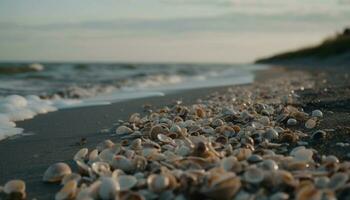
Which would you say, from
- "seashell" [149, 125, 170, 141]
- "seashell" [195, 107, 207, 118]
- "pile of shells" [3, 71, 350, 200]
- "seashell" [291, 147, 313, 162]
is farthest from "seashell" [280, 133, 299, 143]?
"seashell" [195, 107, 207, 118]

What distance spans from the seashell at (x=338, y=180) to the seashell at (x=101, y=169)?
38.2 inches

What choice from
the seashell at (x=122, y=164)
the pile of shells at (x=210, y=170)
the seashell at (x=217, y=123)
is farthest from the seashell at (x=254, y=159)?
the seashell at (x=217, y=123)

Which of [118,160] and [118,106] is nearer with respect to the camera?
[118,160]

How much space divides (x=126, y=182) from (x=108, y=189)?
10 cm

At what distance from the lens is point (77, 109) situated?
18.9 feet

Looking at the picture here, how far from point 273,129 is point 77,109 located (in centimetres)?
335

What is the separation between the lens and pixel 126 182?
6.44 feet

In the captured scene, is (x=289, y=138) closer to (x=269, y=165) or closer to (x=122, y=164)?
(x=269, y=165)

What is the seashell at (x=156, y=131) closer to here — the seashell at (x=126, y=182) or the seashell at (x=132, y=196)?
the seashell at (x=126, y=182)

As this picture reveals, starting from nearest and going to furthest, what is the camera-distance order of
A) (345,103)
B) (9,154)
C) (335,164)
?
(335,164)
(9,154)
(345,103)

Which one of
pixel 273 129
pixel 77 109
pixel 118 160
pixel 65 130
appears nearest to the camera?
pixel 118 160

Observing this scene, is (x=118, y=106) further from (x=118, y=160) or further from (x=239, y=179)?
(x=239, y=179)

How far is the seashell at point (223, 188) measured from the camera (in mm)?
1769

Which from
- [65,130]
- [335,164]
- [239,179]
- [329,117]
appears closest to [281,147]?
[335,164]
